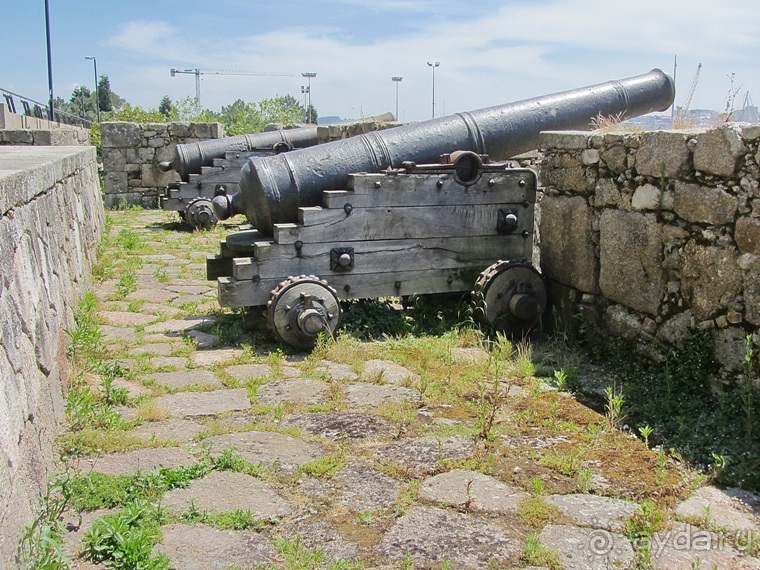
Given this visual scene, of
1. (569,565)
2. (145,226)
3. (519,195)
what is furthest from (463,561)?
(145,226)

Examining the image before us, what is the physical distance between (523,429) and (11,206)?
100 inches

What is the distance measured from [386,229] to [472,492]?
280 centimetres

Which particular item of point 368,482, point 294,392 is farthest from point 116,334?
point 368,482

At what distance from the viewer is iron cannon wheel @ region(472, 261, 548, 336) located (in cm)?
554

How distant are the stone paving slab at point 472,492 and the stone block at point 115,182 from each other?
13.4m

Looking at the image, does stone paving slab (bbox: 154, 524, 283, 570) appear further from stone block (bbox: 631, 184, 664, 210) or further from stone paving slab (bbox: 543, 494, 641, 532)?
stone block (bbox: 631, 184, 664, 210)

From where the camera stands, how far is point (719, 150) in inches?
157

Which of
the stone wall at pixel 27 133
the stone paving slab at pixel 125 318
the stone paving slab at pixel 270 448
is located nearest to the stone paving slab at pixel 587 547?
the stone paving slab at pixel 270 448

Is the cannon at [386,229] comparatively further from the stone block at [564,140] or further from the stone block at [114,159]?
the stone block at [114,159]

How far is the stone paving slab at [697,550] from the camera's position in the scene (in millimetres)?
2623

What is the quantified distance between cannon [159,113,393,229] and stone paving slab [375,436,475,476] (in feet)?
27.4

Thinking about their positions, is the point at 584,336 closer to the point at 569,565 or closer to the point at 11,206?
the point at 569,565

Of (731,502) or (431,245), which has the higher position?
(431,245)

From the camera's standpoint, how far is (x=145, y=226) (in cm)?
1248
